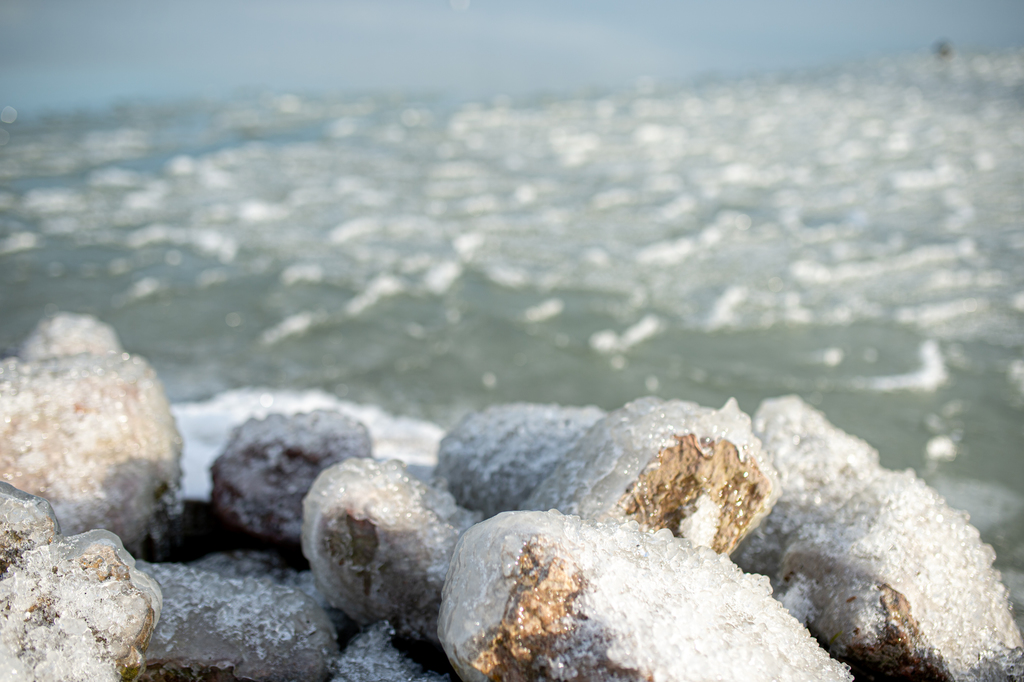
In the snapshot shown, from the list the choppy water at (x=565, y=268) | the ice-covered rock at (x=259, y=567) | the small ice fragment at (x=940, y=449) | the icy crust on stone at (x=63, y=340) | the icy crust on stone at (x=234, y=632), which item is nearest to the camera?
the icy crust on stone at (x=234, y=632)

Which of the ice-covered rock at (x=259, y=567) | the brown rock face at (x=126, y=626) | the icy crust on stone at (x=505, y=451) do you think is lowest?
the ice-covered rock at (x=259, y=567)

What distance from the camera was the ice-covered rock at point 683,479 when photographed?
4.76 ft

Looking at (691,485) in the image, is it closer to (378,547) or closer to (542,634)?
(542,634)

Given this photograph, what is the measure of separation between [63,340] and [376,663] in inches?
64.9

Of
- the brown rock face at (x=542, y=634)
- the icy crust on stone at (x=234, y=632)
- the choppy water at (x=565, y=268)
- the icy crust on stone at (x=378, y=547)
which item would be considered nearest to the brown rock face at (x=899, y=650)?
the brown rock face at (x=542, y=634)

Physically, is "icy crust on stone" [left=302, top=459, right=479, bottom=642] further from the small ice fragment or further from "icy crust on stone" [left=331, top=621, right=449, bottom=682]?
the small ice fragment

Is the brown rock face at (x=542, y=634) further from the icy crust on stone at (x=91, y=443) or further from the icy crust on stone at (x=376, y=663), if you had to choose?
the icy crust on stone at (x=91, y=443)

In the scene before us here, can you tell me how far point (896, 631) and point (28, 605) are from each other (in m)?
1.63

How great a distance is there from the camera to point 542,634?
3.77ft

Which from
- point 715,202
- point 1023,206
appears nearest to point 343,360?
point 715,202

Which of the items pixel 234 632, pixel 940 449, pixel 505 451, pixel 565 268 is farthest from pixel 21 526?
pixel 565 268

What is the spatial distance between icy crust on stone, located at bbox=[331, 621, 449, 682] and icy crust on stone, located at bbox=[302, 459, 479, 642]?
0.04 m

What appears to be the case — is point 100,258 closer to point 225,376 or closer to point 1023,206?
point 225,376

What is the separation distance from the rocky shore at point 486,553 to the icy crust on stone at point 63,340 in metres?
0.57
